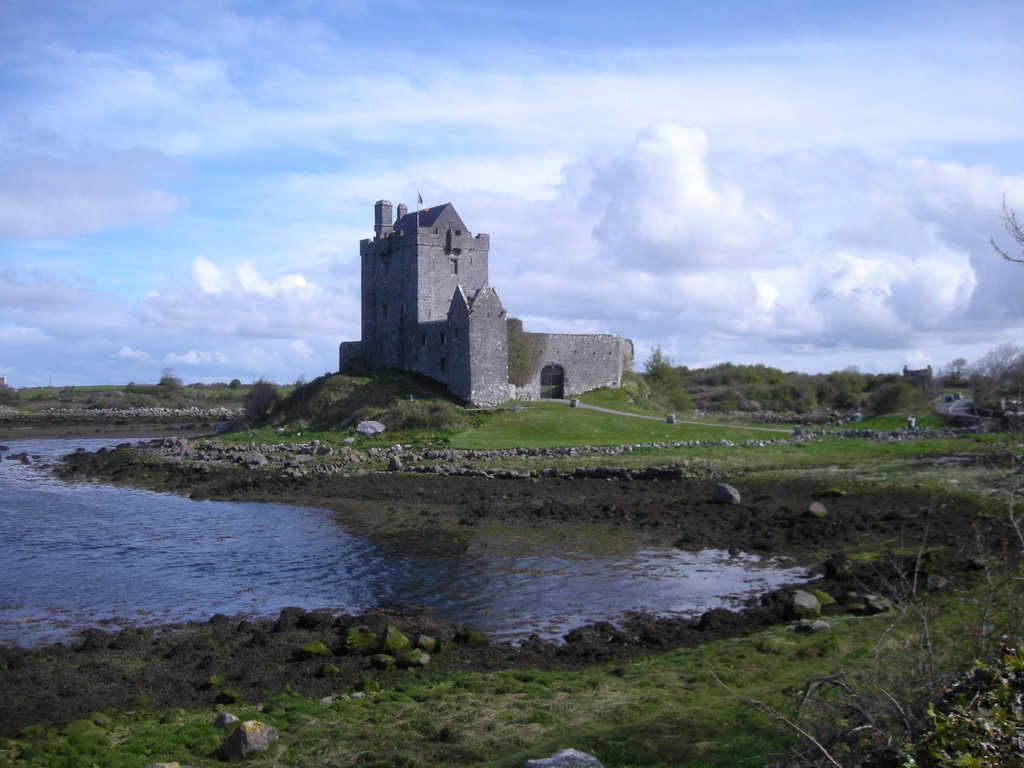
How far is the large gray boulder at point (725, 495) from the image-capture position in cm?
2606

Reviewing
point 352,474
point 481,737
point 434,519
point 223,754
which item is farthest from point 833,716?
point 352,474

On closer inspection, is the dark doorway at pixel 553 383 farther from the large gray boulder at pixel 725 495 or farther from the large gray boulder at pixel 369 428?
the large gray boulder at pixel 725 495

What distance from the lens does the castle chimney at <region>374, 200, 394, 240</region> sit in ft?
178

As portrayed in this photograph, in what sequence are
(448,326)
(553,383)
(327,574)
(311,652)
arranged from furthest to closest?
(553,383) < (448,326) < (327,574) < (311,652)

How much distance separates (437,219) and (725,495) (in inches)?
1178

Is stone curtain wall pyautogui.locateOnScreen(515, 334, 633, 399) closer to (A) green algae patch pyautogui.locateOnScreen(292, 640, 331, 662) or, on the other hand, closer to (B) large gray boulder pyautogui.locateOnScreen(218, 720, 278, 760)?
(A) green algae patch pyautogui.locateOnScreen(292, 640, 331, 662)

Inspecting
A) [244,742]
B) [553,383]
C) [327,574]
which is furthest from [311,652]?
[553,383]

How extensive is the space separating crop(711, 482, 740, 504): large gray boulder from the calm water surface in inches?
196

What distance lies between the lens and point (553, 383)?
172 ft

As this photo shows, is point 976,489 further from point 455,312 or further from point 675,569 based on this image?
point 455,312

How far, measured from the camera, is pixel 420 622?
1470 centimetres

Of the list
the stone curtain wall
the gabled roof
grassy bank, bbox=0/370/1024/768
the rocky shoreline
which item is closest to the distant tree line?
the stone curtain wall

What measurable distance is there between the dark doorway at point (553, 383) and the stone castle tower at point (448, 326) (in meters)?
0.06

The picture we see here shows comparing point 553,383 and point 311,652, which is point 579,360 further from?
point 311,652
